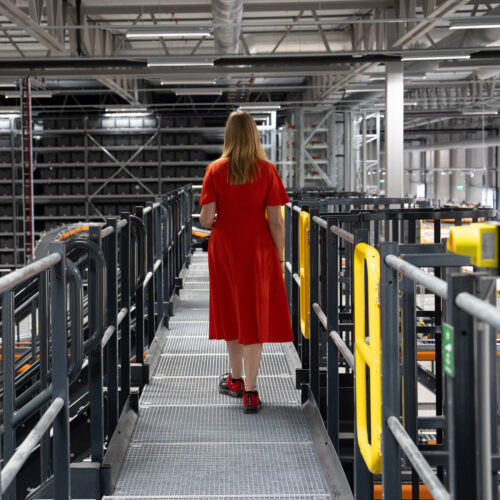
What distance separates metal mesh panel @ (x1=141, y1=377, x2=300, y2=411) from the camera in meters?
4.98

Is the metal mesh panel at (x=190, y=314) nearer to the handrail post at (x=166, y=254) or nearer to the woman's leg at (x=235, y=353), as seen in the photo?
the handrail post at (x=166, y=254)

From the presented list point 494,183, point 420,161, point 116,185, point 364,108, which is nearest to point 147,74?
point 116,185

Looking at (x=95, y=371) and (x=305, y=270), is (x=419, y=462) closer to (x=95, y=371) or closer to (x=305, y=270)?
(x=95, y=371)

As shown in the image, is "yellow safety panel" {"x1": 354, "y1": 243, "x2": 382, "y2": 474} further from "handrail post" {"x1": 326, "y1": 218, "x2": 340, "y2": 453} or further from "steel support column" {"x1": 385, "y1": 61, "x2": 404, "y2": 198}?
"steel support column" {"x1": 385, "y1": 61, "x2": 404, "y2": 198}

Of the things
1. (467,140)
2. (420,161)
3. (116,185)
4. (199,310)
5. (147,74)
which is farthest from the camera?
(420,161)

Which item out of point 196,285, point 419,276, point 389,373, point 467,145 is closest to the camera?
point 419,276

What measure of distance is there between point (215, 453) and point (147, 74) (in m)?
10.00

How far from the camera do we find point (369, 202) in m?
7.78

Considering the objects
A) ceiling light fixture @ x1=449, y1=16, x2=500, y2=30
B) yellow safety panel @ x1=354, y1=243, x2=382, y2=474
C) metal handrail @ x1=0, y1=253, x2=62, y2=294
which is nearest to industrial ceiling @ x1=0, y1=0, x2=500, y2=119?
ceiling light fixture @ x1=449, y1=16, x2=500, y2=30

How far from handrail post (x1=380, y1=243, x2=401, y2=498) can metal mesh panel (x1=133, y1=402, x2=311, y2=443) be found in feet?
6.17

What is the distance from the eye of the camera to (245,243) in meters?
4.42

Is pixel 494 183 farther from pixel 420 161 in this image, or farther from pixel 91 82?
pixel 91 82

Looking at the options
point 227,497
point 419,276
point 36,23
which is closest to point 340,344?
point 227,497

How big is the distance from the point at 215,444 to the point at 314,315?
3.12 feet
